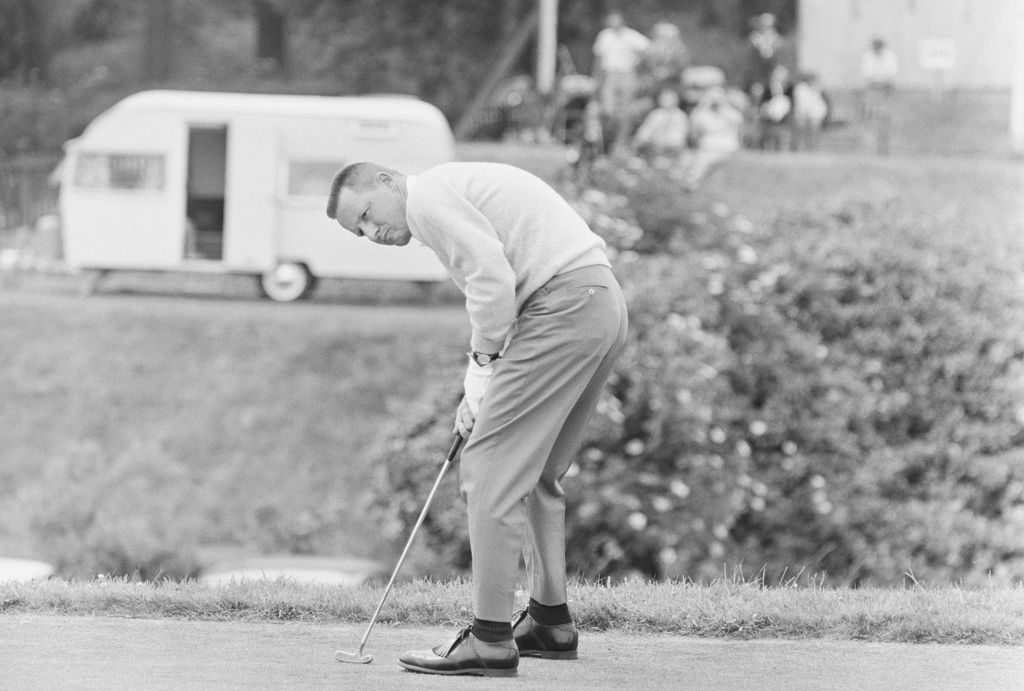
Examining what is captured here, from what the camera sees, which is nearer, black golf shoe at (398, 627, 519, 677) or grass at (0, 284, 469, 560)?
black golf shoe at (398, 627, 519, 677)

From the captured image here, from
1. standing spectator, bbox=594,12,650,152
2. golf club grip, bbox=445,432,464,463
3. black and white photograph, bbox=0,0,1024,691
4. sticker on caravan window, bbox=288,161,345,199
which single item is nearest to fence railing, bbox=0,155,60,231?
black and white photograph, bbox=0,0,1024,691

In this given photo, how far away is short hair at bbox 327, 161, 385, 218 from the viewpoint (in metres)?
4.83

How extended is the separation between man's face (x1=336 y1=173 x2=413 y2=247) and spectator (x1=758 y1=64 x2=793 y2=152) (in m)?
20.7

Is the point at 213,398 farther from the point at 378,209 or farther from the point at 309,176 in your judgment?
the point at 378,209

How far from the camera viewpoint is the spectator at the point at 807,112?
25.1 meters

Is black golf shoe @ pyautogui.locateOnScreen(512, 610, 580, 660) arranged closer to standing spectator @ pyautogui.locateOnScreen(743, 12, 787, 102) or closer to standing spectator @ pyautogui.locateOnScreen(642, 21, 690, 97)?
standing spectator @ pyautogui.locateOnScreen(642, 21, 690, 97)

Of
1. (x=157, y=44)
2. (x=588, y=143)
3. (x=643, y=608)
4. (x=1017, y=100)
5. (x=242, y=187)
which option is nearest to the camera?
(x=643, y=608)

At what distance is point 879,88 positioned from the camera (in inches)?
1031

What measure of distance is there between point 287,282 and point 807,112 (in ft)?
28.0

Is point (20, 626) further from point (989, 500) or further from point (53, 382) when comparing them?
point (53, 382)

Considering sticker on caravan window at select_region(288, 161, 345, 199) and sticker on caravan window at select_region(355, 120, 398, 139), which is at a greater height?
sticker on caravan window at select_region(355, 120, 398, 139)

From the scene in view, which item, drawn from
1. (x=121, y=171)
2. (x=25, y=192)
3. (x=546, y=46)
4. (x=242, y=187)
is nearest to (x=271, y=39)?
(x=25, y=192)

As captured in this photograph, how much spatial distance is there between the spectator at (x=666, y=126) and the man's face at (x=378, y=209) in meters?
16.8

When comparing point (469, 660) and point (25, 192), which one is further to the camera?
point (25, 192)
